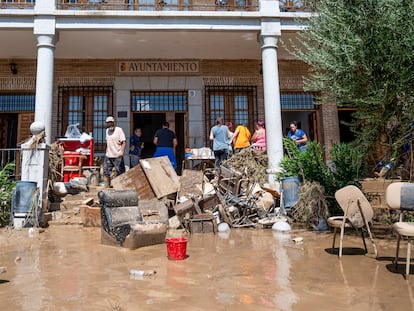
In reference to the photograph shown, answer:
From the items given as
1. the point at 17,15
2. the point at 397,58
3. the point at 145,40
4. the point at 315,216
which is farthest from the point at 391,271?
the point at 17,15

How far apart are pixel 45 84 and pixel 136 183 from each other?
3.34 m

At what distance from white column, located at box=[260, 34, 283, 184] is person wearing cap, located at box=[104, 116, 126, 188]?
11.8 feet

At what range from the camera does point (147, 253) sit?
4559 millimetres

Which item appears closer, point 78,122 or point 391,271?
point 391,271

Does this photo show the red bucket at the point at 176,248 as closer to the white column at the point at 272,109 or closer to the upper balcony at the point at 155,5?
the white column at the point at 272,109

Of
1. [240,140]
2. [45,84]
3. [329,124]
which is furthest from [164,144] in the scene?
[329,124]

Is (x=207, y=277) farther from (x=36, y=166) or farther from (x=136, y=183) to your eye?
(x=36, y=166)

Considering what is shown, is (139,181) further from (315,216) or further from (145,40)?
(145,40)

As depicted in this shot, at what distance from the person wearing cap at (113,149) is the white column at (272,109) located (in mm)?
3607

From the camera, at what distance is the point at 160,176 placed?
25.3 ft

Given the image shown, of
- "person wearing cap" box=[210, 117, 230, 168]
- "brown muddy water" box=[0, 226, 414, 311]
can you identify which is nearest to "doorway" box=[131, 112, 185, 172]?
"person wearing cap" box=[210, 117, 230, 168]

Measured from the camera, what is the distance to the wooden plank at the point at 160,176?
7469mm

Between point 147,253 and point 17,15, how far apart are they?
7.30m

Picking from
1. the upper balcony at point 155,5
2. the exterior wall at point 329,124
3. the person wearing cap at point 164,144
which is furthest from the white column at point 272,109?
the exterior wall at point 329,124
